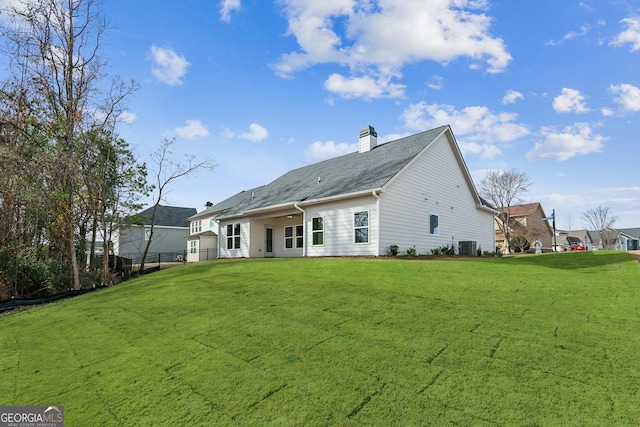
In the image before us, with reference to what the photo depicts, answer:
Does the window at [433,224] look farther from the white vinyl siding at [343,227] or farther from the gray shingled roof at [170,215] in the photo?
the gray shingled roof at [170,215]

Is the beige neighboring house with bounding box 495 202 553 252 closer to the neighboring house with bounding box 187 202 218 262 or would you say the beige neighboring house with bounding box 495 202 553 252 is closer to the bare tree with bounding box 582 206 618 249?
the bare tree with bounding box 582 206 618 249

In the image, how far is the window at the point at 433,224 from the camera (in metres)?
15.5

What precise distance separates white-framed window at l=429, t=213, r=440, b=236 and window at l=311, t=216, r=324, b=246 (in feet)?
16.3

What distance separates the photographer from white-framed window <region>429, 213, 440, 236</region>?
51.0ft

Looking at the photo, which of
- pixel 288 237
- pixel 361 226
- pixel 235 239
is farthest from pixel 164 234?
pixel 361 226

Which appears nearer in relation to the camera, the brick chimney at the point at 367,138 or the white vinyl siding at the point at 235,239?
the brick chimney at the point at 367,138

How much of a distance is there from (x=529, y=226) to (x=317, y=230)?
1557 inches

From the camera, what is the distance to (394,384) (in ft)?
9.41

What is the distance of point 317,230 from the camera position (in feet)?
49.9

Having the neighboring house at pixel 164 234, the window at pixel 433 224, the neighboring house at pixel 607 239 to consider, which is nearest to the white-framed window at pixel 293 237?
the window at pixel 433 224

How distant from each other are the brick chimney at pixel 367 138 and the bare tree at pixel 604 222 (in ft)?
157

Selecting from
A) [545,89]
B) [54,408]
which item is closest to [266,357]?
[54,408]

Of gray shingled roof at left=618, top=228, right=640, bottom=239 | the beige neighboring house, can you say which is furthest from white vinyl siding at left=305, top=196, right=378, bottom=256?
gray shingled roof at left=618, top=228, right=640, bottom=239

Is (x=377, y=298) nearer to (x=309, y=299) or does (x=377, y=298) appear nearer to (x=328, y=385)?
(x=309, y=299)
